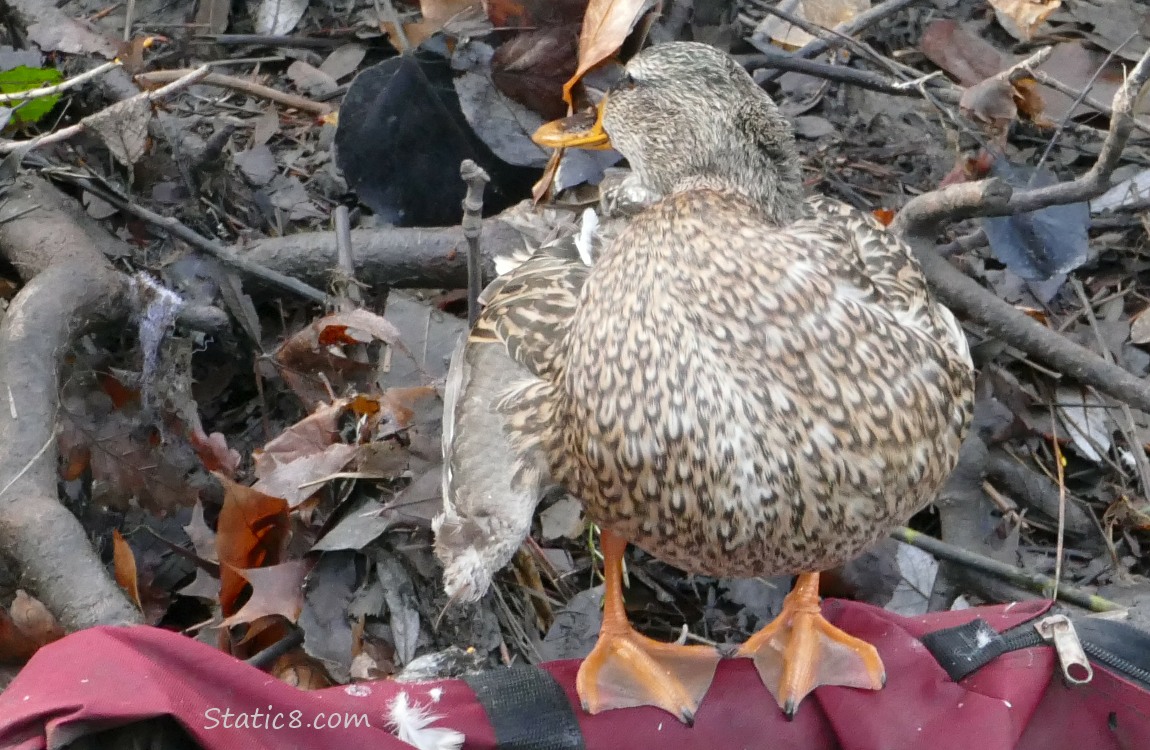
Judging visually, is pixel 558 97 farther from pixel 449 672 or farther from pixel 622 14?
pixel 449 672

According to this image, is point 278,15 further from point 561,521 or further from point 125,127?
point 561,521

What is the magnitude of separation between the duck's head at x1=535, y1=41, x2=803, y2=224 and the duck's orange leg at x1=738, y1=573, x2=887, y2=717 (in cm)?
72

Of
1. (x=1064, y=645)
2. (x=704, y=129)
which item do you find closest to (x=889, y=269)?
(x=704, y=129)

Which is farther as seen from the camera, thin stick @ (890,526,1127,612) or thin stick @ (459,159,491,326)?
thin stick @ (890,526,1127,612)

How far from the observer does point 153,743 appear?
1503 millimetres

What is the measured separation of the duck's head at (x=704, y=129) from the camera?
5.92ft

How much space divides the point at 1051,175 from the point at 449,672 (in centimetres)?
182

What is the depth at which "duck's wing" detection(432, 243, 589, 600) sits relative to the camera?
1.80m

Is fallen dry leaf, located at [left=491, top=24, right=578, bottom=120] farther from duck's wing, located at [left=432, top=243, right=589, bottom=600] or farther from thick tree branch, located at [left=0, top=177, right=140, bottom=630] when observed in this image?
thick tree branch, located at [left=0, top=177, right=140, bottom=630]

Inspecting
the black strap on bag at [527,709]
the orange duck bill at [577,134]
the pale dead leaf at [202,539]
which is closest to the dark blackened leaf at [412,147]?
the orange duck bill at [577,134]

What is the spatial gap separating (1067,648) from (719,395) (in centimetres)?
79

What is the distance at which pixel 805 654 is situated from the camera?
1994mm

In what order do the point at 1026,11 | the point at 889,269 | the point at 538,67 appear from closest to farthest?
the point at 889,269
the point at 538,67
the point at 1026,11

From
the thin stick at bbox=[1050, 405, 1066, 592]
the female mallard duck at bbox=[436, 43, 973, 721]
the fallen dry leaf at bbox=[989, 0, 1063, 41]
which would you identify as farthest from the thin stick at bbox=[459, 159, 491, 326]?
the fallen dry leaf at bbox=[989, 0, 1063, 41]
